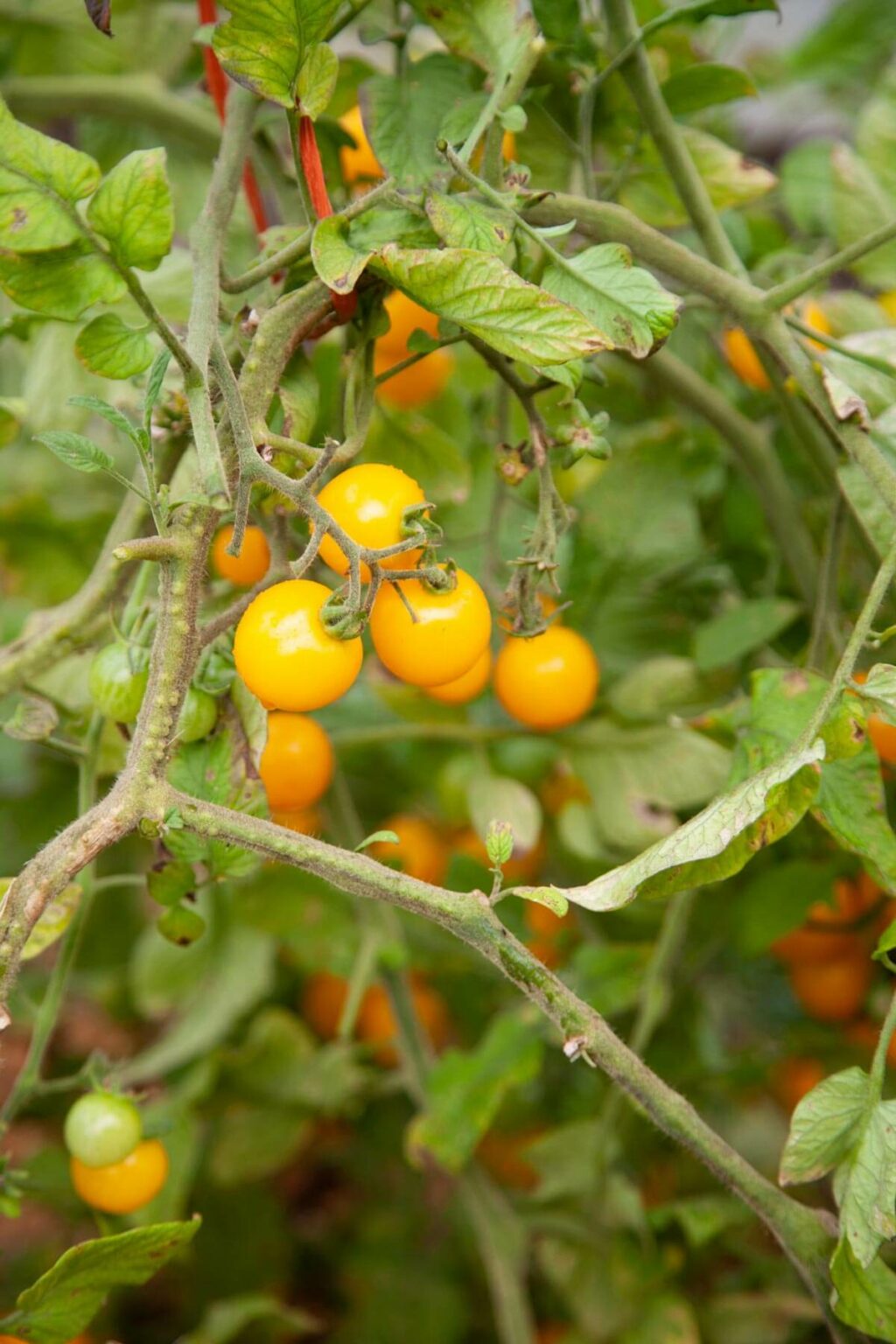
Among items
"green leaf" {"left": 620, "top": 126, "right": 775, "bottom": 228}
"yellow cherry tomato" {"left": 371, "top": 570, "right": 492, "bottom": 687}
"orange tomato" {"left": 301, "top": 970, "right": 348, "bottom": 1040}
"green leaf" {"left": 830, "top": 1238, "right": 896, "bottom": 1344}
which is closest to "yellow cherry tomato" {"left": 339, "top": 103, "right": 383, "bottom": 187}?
"green leaf" {"left": 620, "top": 126, "right": 775, "bottom": 228}

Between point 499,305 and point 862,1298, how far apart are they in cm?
32

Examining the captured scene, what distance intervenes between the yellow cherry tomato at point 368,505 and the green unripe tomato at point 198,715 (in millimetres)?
63

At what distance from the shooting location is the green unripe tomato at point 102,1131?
44cm

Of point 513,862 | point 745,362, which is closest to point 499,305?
point 745,362

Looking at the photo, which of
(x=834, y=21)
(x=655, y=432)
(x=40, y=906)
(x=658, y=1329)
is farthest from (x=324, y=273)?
(x=834, y=21)

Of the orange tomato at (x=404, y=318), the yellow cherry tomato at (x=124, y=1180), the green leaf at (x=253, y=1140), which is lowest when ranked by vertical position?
the green leaf at (x=253, y=1140)

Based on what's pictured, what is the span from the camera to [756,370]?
24.9 inches

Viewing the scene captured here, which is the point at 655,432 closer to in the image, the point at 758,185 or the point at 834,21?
the point at 758,185

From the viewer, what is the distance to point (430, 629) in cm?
37

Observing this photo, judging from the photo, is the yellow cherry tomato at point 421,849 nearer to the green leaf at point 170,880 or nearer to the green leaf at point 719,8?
the green leaf at point 170,880

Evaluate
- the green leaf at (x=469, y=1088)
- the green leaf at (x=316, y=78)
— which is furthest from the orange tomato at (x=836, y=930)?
the green leaf at (x=316, y=78)

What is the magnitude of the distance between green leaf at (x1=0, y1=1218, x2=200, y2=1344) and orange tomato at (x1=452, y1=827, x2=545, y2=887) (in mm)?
366

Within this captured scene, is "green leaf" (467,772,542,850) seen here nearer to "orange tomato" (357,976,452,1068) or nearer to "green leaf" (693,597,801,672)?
"green leaf" (693,597,801,672)

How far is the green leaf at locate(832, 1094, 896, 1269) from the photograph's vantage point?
0.36m
